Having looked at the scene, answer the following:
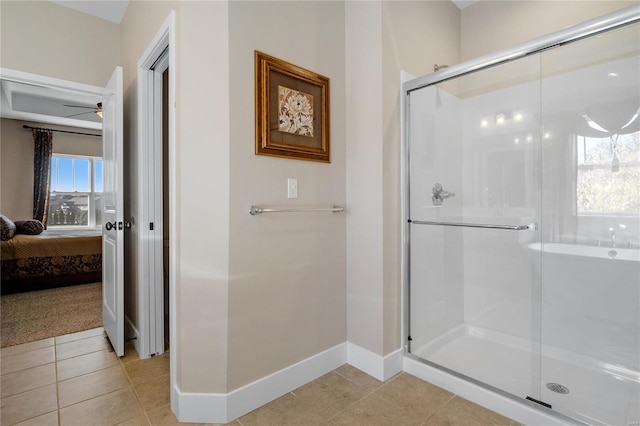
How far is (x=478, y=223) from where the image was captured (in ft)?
6.82

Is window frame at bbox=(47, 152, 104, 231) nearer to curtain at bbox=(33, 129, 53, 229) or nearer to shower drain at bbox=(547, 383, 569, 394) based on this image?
curtain at bbox=(33, 129, 53, 229)

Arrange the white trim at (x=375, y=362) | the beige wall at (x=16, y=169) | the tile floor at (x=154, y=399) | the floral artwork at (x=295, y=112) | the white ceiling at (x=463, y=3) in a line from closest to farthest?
1. the tile floor at (x=154, y=399)
2. the floral artwork at (x=295, y=112)
3. the white trim at (x=375, y=362)
4. the white ceiling at (x=463, y=3)
5. the beige wall at (x=16, y=169)

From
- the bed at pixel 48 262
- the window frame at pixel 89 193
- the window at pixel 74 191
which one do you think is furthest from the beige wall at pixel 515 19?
the window frame at pixel 89 193

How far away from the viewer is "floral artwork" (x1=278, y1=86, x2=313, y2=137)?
188cm

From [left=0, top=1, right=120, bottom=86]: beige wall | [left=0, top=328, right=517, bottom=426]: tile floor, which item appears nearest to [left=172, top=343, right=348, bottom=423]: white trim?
[left=0, top=328, right=517, bottom=426]: tile floor

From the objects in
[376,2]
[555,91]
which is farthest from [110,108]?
[555,91]

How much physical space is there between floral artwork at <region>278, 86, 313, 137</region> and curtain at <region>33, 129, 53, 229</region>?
20.3 feet

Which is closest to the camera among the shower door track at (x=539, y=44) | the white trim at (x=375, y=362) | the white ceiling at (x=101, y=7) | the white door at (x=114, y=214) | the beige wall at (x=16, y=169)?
the shower door track at (x=539, y=44)

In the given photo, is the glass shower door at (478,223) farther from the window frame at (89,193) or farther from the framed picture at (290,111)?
the window frame at (89,193)

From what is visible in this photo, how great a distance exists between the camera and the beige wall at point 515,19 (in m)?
2.20

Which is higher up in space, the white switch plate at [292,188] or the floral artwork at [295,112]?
the floral artwork at [295,112]

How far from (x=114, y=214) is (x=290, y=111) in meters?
1.56

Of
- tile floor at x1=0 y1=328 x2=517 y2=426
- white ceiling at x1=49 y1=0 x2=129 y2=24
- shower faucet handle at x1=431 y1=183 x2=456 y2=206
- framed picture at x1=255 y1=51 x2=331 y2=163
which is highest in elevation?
white ceiling at x1=49 y1=0 x2=129 y2=24

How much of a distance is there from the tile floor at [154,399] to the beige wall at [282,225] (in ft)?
0.81
